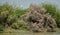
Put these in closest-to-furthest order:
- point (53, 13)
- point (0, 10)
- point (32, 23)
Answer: point (32, 23) → point (0, 10) → point (53, 13)

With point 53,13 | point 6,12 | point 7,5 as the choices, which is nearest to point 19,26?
point 6,12

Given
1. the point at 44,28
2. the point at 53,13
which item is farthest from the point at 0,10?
the point at 53,13

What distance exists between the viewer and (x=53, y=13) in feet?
118

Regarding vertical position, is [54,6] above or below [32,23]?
above

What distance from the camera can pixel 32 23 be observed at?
29.4 meters

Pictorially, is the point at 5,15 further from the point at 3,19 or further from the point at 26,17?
the point at 26,17

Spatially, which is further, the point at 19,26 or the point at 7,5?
the point at 7,5

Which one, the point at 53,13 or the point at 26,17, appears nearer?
the point at 26,17

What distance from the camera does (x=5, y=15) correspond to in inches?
1176

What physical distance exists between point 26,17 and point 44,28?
261 cm

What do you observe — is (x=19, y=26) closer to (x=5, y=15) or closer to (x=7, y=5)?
(x=5, y=15)

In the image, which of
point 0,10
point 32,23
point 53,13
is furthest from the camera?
point 53,13

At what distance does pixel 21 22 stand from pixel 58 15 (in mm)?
9441

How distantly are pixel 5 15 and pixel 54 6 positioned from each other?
32.3 feet
